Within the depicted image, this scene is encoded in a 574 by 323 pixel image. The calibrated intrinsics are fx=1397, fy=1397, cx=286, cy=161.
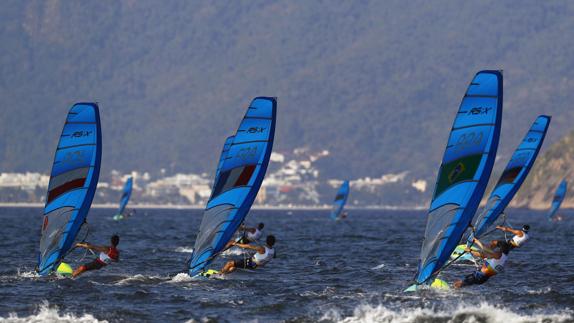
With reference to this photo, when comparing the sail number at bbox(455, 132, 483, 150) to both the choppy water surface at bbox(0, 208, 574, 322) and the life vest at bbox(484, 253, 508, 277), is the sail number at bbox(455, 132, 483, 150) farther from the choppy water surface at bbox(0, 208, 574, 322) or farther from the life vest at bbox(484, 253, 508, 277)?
the choppy water surface at bbox(0, 208, 574, 322)

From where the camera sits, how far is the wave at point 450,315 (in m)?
30.3

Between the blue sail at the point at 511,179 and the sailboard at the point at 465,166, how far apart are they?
13056 mm

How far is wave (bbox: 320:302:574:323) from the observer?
99.5 feet

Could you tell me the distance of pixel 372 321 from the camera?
3036 centimetres

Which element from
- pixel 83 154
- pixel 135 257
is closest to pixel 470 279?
pixel 83 154

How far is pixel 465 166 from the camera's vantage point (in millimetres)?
31578

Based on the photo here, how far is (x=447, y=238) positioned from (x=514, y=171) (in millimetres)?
16537

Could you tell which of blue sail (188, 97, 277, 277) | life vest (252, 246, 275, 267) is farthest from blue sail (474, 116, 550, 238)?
blue sail (188, 97, 277, 277)

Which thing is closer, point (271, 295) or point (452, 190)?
point (452, 190)

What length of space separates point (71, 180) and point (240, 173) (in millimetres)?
4461

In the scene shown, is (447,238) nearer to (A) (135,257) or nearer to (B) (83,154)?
(B) (83,154)

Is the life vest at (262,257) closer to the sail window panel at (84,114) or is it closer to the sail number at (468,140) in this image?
the sail window panel at (84,114)

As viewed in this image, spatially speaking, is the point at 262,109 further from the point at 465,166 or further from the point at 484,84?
the point at 484,84

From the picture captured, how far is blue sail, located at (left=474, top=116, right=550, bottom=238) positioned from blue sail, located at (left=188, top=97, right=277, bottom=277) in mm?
10578
